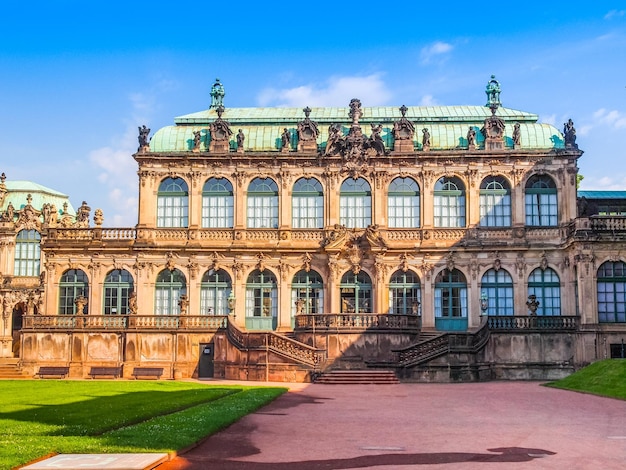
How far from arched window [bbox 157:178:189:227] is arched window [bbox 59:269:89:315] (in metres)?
6.18

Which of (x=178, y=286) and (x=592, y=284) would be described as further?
(x=178, y=286)

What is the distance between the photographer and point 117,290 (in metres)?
53.8

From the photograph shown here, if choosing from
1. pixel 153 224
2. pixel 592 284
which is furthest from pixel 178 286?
pixel 592 284

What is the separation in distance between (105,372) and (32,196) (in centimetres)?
3070

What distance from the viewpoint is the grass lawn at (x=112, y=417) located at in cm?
1653

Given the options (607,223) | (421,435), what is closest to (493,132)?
(607,223)

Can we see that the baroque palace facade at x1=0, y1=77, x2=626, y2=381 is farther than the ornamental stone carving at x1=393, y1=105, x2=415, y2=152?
No

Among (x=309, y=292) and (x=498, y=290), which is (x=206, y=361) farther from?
(x=498, y=290)

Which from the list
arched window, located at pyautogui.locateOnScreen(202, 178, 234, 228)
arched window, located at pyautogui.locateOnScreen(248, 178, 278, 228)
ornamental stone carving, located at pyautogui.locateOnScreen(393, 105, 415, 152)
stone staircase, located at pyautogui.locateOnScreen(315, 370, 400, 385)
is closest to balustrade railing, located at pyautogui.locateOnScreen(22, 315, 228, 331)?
arched window, located at pyautogui.locateOnScreen(202, 178, 234, 228)

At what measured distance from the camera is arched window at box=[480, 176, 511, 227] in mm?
53719

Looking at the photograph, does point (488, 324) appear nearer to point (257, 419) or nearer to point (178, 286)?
point (178, 286)

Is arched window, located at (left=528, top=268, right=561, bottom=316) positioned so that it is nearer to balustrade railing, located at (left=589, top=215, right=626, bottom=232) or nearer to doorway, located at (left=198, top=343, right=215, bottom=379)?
balustrade railing, located at (left=589, top=215, right=626, bottom=232)

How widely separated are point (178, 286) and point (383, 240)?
13.8 meters

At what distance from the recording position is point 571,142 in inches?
2096
